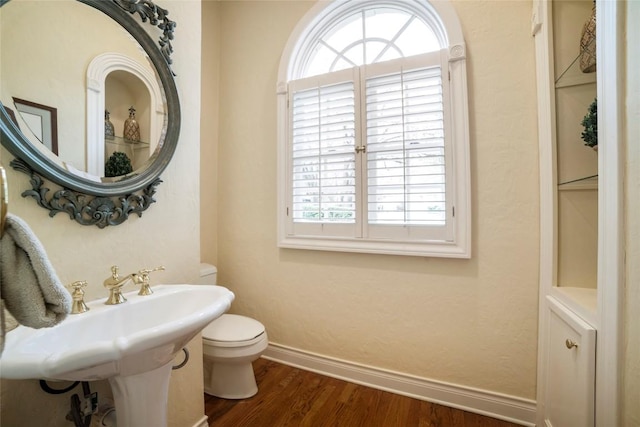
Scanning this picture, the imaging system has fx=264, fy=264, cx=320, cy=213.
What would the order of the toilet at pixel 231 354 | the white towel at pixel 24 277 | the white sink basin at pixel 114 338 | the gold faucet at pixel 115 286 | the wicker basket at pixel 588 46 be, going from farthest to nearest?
the toilet at pixel 231 354 < the wicker basket at pixel 588 46 < the gold faucet at pixel 115 286 < the white sink basin at pixel 114 338 < the white towel at pixel 24 277

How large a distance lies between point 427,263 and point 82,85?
5.77 feet

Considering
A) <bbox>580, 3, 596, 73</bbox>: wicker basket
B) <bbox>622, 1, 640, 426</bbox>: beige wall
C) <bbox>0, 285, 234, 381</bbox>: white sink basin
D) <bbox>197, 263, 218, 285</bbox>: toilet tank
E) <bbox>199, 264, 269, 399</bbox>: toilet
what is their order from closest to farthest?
<bbox>0, 285, 234, 381</bbox>: white sink basin, <bbox>622, 1, 640, 426</bbox>: beige wall, <bbox>580, 3, 596, 73</bbox>: wicker basket, <bbox>199, 264, 269, 399</bbox>: toilet, <bbox>197, 263, 218, 285</bbox>: toilet tank

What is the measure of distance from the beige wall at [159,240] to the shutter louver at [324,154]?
717mm

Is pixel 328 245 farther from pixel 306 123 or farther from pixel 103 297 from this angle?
pixel 103 297

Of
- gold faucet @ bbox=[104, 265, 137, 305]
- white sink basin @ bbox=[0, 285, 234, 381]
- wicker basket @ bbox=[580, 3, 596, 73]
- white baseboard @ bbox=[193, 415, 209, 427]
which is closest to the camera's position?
white sink basin @ bbox=[0, 285, 234, 381]

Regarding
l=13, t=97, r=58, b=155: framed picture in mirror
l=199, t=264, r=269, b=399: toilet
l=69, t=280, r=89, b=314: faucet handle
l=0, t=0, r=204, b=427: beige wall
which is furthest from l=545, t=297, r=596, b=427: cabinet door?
l=13, t=97, r=58, b=155: framed picture in mirror

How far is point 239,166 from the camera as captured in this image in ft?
6.81

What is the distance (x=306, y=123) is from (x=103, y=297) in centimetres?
147

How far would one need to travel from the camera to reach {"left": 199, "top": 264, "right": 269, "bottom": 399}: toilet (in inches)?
56.5

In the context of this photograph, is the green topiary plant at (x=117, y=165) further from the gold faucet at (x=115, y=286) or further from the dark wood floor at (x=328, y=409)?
the dark wood floor at (x=328, y=409)

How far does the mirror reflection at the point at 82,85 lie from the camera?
82 centimetres

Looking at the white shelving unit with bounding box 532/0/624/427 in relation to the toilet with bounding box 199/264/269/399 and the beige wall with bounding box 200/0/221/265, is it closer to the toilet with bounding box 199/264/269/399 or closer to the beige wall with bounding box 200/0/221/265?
the toilet with bounding box 199/264/269/399

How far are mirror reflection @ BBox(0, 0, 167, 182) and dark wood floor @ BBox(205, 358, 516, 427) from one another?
134 centimetres

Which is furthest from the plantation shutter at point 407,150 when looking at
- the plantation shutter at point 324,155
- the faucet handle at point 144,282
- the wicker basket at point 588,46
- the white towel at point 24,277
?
the white towel at point 24,277
